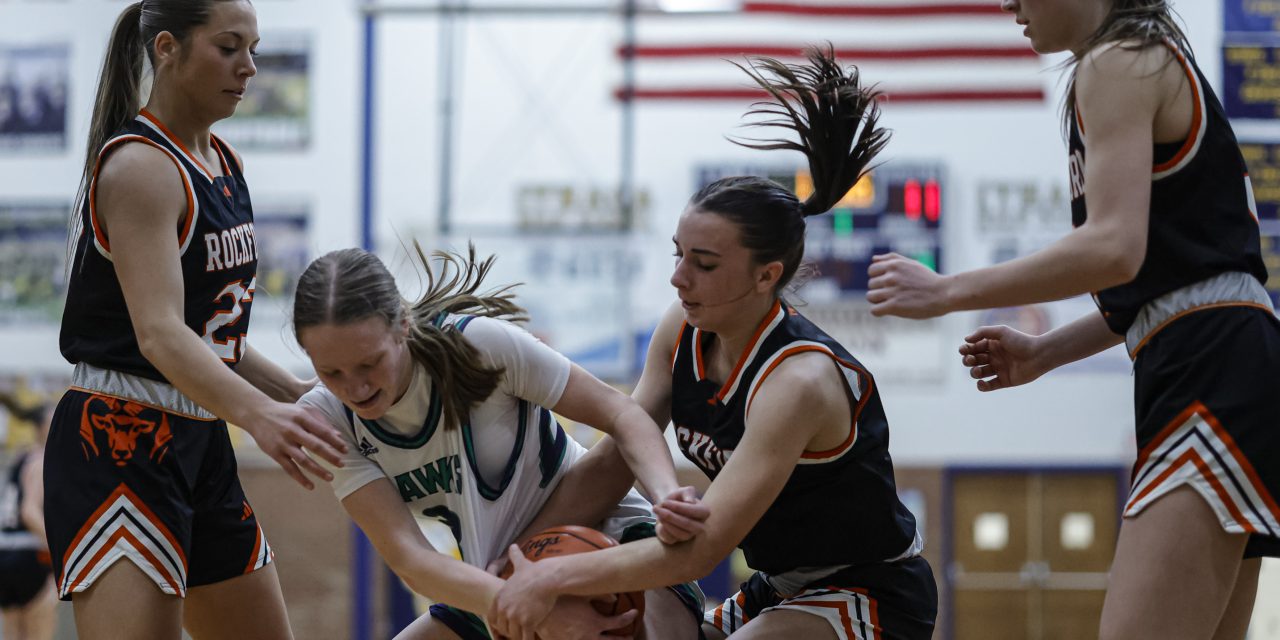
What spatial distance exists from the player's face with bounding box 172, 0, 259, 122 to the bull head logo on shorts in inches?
30.4

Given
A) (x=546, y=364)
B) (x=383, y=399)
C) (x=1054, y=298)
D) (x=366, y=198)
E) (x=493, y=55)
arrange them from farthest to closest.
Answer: (x=493, y=55) → (x=366, y=198) → (x=546, y=364) → (x=383, y=399) → (x=1054, y=298)

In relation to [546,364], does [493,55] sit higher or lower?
higher

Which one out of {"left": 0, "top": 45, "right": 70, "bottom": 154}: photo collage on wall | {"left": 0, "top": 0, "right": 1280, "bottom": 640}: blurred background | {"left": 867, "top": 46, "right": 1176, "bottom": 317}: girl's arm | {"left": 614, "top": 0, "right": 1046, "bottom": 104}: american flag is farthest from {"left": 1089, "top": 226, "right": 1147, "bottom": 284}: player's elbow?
{"left": 0, "top": 45, "right": 70, "bottom": 154}: photo collage on wall

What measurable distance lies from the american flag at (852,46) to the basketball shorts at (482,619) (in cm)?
881

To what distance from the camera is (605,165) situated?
11.9 metres

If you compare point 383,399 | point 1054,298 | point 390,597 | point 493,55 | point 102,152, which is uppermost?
point 493,55

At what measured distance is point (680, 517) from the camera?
2775mm

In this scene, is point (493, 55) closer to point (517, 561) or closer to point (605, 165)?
point (605, 165)

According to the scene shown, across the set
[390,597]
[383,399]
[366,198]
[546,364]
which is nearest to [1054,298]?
[546,364]

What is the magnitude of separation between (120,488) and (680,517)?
1.36 m

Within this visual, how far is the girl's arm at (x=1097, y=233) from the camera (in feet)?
8.27

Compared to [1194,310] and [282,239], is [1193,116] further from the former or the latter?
[282,239]

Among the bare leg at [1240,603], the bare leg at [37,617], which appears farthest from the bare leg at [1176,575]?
the bare leg at [37,617]

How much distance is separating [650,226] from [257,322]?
3858mm
